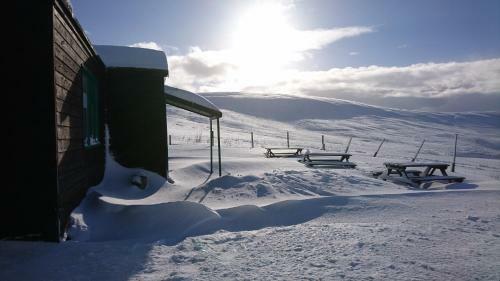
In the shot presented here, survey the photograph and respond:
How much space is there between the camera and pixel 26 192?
5199mm

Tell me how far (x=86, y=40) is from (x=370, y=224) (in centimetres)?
576

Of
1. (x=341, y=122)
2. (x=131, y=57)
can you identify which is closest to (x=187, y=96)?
(x=131, y=57)

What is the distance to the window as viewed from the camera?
25.7 feet

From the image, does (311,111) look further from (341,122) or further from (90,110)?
(90,110)

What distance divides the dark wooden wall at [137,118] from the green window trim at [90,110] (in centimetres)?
100

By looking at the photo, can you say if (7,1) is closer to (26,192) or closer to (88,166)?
(26,192)

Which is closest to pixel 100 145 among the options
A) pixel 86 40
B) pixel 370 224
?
pixel 86 40

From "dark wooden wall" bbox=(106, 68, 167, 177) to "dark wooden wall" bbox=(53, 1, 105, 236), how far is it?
6.73ft

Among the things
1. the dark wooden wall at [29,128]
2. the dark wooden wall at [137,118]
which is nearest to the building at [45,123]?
the dark wooden wall at [29,128]

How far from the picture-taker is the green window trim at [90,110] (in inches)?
307

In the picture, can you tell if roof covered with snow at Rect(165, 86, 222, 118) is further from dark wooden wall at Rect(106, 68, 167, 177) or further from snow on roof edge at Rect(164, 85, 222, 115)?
dark wooden wall at Rect(106, 68, 167, 177)

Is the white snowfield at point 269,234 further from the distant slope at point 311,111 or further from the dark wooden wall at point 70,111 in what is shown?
the distant slope at point 311,111

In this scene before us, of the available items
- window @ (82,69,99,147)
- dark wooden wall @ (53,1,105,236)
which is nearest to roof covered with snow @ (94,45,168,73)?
window @ (82,69,99,147)

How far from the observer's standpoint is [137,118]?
10539 millimetres
